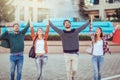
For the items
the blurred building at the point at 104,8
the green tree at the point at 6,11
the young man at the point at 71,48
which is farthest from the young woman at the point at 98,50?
the blurred building at the point at 104,8

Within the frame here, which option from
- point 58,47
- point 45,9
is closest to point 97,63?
point 58,47

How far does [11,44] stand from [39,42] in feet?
2.29

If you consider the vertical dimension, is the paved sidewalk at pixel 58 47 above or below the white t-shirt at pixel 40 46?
below

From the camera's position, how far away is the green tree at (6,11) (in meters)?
29.8

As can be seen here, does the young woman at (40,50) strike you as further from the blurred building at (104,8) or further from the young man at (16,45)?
the blurred building at (104,8)

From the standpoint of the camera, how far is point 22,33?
35.6 ft

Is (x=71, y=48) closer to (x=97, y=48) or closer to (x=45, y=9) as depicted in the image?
(x=97, y=48)

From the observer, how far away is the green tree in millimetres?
29803

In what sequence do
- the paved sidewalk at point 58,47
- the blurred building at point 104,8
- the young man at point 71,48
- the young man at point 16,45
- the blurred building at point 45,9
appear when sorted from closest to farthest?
the young man at point 71,48 → the young man at point 16,45 → the paved sidewalk at point 58,47 → the blurred building at point 45,9 → the blurred building at point 104,8

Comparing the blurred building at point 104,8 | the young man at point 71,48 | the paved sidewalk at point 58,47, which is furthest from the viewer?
the blurred building at point 104,8

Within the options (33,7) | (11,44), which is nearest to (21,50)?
(11,44)

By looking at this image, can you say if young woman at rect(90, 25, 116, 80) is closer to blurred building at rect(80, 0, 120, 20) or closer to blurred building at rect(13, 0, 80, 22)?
blurred building at rect(13, 0, 80, 22)

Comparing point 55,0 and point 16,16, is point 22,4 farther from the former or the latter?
point 55,0

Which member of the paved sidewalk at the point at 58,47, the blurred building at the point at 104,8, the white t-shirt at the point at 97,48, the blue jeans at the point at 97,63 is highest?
the blurred building at the point at 104,8
